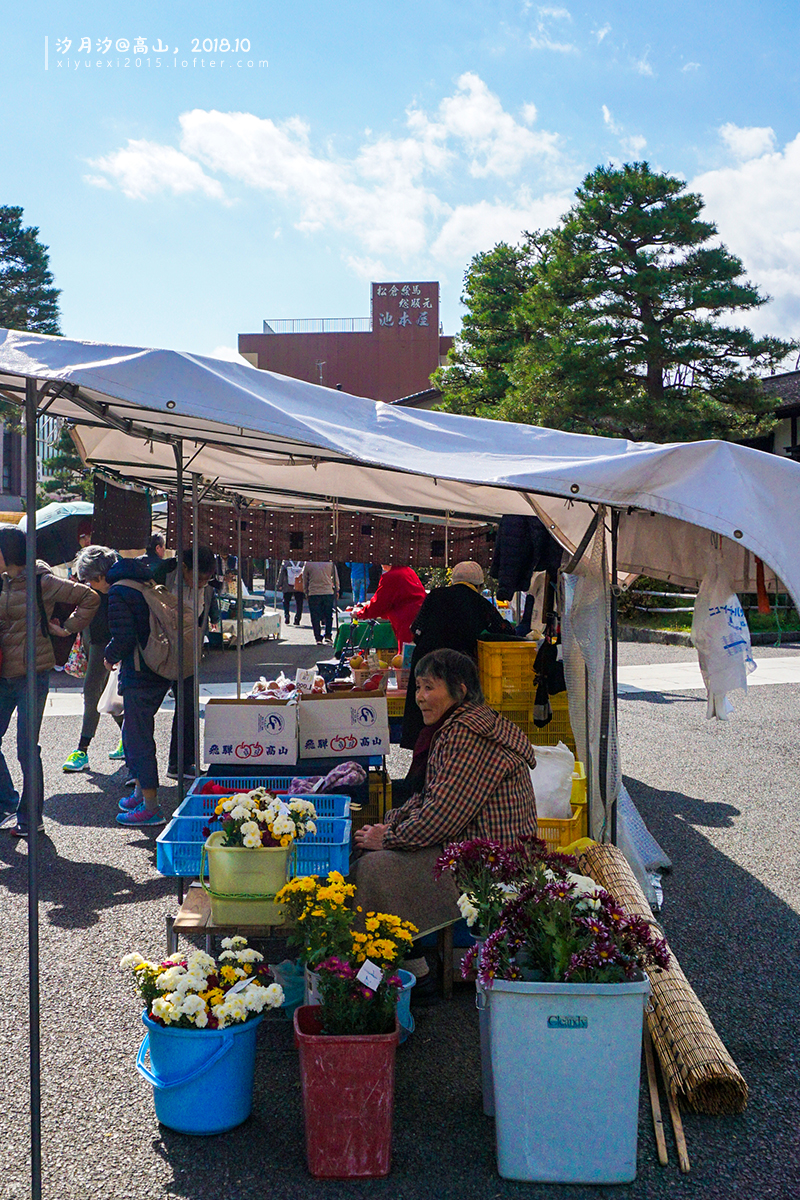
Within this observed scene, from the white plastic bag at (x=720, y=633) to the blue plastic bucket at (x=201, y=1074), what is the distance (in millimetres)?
2901

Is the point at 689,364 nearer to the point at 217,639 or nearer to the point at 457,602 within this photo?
the point at 217,639

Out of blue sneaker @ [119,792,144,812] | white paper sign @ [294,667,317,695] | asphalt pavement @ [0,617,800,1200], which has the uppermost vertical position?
white paper sign @ [294,667,317,695]

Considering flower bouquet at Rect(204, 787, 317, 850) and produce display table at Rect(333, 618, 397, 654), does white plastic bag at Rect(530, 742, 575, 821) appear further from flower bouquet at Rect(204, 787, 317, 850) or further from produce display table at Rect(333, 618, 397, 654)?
produce display table at Rect(333, 618, 397, 654)

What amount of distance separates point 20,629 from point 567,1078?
14.2 feet

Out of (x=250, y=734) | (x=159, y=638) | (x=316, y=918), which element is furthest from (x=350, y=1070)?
(x=159, y=638)

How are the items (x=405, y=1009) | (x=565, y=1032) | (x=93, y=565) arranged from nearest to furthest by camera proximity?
1. (x=565, y=1032)
2. (x=405, y=1009)
3. (x=93, y=565)

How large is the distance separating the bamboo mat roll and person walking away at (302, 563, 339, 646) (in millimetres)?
13088

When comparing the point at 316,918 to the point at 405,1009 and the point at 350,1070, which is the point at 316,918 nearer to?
the point at 350,1070

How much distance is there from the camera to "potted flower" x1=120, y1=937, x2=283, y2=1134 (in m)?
2.85

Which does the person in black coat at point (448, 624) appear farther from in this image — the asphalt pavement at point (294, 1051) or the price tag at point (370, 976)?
the price tag at point (370, 976)

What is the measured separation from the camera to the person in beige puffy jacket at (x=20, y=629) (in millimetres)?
5668

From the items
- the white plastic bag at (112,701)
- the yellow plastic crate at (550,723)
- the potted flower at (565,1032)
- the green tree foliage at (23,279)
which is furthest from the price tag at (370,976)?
the green tree foliage at (23,279)

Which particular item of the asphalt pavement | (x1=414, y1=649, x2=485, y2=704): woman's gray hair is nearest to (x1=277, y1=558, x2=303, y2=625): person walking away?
the asphalt pavement

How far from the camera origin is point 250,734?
4688mm
